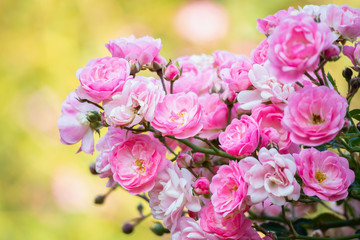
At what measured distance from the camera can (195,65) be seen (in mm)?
590

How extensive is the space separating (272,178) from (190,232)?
0.33 feet

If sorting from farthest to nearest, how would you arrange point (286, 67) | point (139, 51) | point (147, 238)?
1. point (147, 238)
2. point (139, 51)
3. point (286, 67)

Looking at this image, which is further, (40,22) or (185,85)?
(40,22)

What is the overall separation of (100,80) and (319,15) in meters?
0.21

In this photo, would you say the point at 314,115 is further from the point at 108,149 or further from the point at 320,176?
the point at 108,149

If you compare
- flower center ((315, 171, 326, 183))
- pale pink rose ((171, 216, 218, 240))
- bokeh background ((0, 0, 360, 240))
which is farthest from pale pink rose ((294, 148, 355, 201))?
bokeh background ((0, 0, 360, 240))

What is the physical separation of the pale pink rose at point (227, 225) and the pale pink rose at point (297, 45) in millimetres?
135

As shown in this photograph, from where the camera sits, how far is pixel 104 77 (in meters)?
0.45

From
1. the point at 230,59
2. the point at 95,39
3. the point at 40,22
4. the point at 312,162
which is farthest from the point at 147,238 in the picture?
the point at 312,162

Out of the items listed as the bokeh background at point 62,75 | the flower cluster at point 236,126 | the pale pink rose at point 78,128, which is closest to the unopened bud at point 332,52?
the flower cluster at point 236,126

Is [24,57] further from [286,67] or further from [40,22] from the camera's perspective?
[286,67]

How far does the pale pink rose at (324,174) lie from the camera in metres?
0.40

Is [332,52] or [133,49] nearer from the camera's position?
[332,52]

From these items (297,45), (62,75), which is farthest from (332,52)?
(62,75)
